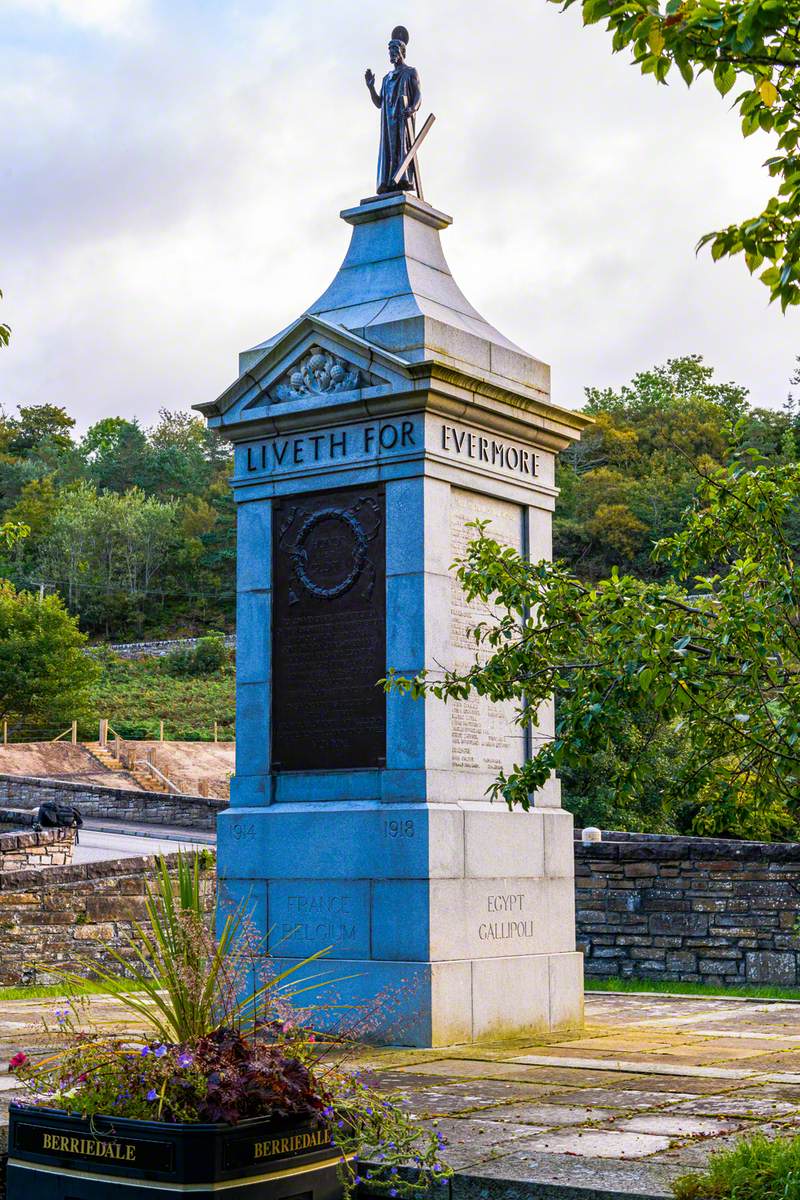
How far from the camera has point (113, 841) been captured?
26.2 metres

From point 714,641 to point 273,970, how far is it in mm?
4224

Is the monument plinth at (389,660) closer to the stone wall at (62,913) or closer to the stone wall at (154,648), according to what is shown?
the stone wall at (62,913)

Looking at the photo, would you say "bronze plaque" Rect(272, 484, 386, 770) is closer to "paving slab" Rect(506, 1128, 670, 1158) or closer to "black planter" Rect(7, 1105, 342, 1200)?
"paving slab" Rect(506, 1128, 670, 1158)

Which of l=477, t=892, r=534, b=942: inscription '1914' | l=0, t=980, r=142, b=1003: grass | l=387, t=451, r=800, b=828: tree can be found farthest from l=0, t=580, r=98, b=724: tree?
l=387, t=451, r=800, b=828: tree

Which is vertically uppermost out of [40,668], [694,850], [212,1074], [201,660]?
[201,660]

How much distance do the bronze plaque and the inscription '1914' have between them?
3.78 ft

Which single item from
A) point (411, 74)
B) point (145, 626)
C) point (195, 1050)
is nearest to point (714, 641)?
point (195, 1050)

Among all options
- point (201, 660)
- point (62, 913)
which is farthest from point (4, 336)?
point (201, 660)

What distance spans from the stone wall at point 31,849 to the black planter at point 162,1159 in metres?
15.5

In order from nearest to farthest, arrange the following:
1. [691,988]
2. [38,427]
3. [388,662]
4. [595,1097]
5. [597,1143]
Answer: [597,1143] → [595,1097] → [388,662] → [691,988] → [38,427]

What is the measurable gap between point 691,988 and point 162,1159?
911cm

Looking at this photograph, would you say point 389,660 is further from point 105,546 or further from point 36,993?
point 105,546

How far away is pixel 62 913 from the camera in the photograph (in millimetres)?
13641

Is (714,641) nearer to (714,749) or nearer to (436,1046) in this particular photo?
(714,749)
